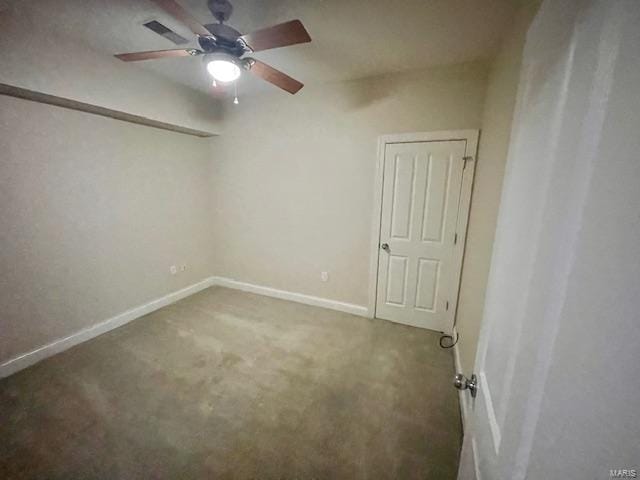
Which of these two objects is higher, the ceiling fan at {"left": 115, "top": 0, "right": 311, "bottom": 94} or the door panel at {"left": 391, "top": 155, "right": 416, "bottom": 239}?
the ceiling fan at {"left": 115, "top": 0, "right": 311, "bottom": 94}

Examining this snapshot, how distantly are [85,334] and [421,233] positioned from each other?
11.4 feet

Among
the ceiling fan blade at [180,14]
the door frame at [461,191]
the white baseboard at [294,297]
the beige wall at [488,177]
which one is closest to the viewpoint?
the ceiling fan blade at [180,14]

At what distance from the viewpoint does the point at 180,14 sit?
3.99ft

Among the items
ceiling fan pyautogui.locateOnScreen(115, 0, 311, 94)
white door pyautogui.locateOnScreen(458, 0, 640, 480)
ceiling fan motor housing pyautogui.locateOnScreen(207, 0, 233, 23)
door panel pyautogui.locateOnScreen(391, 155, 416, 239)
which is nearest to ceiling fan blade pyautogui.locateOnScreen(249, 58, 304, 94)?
ceiling fan pyautogui.locateOnScreen(115, 0, 311, 94)

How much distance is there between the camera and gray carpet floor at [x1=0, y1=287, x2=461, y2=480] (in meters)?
1.32

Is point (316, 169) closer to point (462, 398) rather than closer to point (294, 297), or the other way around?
point (294, 297)

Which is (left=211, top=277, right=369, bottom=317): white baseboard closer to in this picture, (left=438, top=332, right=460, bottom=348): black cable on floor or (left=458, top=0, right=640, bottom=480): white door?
(left=438, top=332, right=460, bottom=348): black cable on floor

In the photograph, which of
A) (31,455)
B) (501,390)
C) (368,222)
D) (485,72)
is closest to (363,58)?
(485,72)

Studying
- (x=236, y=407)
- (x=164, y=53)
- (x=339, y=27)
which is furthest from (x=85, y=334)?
(x=339, y=27)

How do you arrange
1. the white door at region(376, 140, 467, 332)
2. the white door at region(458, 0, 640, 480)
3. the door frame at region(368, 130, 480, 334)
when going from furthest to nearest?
the white door at region(376, 140, 467, 332), the door frame at region(368, 130, 480, 334), the white door at region(458, 0, 640, 480)

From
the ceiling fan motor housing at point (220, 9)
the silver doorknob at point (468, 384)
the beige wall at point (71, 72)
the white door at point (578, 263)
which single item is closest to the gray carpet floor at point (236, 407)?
the silver doorknob at point (468, 384)

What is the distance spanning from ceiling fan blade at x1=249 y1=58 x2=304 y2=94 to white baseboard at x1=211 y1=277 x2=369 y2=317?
2.31 meters

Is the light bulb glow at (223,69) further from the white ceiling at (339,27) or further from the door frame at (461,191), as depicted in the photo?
the door frame at (461,191)

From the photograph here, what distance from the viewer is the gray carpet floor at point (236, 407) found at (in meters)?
1.32
